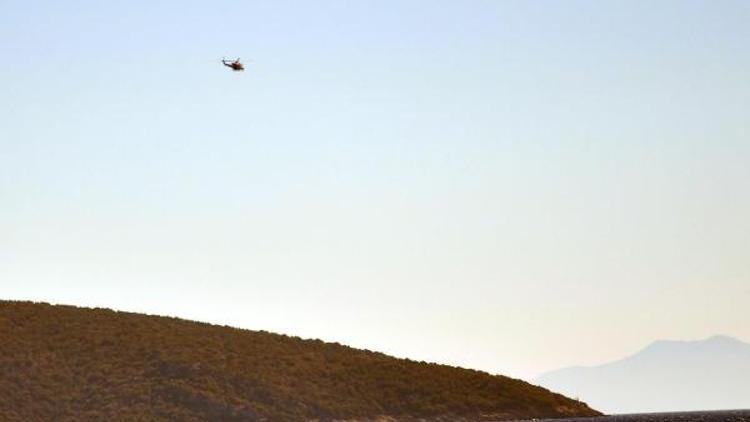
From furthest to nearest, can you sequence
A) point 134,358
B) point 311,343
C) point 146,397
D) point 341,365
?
point 311,343 → point 341,365 → point 134,358 → point 146,397

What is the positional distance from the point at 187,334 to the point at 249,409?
23.2 m

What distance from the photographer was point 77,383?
118m

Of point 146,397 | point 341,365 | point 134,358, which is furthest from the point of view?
point 341,365

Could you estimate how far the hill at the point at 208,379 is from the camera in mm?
114188

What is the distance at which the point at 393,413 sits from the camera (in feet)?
400

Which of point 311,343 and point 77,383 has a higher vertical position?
point 311,343

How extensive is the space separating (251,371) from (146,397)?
1352 centimetres

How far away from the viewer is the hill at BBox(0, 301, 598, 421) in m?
114

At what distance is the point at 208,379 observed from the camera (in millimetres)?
119938

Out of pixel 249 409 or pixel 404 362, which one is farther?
pixel 404 362

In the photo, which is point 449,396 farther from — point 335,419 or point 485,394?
point 335,419

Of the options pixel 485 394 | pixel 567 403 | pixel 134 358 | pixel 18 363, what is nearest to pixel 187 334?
pixel 134 358

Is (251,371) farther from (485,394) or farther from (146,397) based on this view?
(485,394)

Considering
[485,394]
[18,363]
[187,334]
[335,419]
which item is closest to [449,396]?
[485,394]
